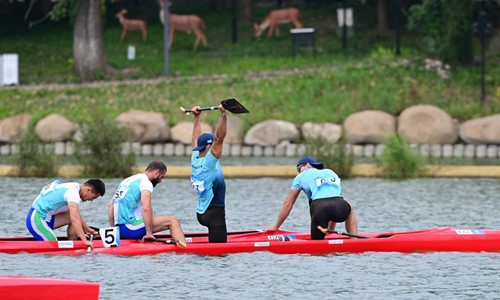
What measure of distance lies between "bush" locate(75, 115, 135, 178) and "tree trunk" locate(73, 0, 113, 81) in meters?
12.6

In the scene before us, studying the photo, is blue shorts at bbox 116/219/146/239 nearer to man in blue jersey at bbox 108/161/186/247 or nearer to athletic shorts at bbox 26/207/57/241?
man in blue jersey at bbox 108/161/186/247

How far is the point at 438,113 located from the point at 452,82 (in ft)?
10.2

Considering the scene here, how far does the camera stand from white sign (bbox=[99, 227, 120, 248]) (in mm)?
22141

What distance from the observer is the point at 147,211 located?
22.1 meters

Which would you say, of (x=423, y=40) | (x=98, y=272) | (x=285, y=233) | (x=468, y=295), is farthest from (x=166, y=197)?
(x=423, y=40)

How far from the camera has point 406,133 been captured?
41438 mm

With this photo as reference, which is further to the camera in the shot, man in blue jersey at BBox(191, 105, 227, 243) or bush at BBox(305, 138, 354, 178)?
bush at BBox(305, 138, 354, 178)

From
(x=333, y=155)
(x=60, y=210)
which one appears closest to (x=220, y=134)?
(x=60, y=210)

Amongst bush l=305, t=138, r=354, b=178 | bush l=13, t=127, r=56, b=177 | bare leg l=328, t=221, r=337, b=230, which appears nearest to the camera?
bare leg l=328, t=221, r=337, b=230

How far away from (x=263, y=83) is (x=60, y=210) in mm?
23390

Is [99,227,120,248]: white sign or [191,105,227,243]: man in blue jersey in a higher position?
[191,105,227,243]: man in blue jersey

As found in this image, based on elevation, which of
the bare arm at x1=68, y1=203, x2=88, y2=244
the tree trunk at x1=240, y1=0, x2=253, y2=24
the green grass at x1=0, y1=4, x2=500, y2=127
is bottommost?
the bare arm at x1=68, y1=203, x2=88, y2=244

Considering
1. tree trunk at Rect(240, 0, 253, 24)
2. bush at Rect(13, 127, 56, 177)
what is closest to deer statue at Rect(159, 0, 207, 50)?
tree trunk at Rect(240, 0, 253, 24)

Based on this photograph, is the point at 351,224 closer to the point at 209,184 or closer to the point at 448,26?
the point at 209,184
